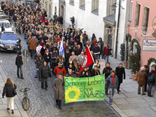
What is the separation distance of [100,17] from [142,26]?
29.4ft

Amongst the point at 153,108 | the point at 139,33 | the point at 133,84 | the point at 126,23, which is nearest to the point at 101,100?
the point at 153,108

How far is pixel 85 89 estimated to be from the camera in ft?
54.9

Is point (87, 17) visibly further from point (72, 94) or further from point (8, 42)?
point (72, 94)

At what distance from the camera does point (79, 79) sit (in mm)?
16641

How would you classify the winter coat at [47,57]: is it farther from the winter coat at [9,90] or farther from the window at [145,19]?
the winter coat at [9,90]

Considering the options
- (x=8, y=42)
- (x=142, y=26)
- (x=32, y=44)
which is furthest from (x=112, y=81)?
(x=8, y=42)

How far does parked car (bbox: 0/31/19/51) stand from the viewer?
91.3 ft

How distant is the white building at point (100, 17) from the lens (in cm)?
2681

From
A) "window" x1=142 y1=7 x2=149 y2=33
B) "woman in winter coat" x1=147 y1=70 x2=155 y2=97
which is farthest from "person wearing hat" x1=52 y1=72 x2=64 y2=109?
"window" x1=142 y1=7 x2=149 y2=33

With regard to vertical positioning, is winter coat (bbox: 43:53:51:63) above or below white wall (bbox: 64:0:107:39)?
below

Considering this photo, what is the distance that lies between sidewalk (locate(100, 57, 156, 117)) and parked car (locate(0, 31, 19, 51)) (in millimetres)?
10875

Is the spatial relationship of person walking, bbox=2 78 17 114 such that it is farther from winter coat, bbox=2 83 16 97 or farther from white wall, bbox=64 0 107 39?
white wall, bbox=64 0 107 39

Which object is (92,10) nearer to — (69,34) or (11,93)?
(69,34)

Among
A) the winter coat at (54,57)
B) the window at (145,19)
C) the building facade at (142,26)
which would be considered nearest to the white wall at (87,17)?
the building facade at (142,26)
